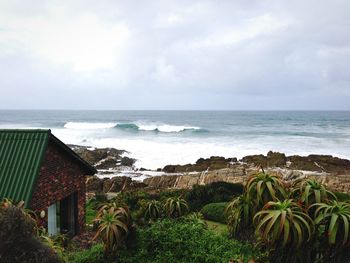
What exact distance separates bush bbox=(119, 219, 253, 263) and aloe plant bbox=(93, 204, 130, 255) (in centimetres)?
44

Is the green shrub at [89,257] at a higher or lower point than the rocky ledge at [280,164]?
higher

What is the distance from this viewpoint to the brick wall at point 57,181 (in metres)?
10.5

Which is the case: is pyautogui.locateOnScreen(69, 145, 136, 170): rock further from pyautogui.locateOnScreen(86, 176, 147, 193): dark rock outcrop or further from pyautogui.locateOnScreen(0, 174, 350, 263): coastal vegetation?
pyautogui.locateOnScreen(0, 174, 350, 263): coastal vegetation

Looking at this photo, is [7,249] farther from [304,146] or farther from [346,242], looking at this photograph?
[304,146]

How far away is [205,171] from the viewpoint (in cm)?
3183

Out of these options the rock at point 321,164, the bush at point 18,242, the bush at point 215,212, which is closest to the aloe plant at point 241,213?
the bush at point 18,242

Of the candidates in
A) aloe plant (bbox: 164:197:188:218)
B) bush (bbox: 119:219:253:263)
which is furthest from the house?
aloe plant (bbox: 164:197:188:218)

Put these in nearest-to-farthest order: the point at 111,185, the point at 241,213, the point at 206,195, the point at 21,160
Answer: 1. the point at 241,213
2. the point at 21,160
3. the point at 206,195
4. the point at 111,185

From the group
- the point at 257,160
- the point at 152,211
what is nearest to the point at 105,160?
the point at 257,160

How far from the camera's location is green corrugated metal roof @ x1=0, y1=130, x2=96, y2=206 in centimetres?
962

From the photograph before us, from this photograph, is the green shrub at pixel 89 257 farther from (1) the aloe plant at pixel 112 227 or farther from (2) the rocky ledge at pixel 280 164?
(2) the rocky ledge at pixel 280 164

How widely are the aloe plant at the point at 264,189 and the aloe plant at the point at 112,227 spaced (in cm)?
301

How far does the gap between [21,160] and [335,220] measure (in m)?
8.05

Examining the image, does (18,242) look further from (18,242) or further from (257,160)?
(257,160)
